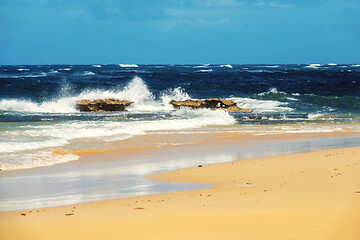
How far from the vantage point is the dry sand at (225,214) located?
4500mm

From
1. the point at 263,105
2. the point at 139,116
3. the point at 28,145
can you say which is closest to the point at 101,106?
the point at 139,116

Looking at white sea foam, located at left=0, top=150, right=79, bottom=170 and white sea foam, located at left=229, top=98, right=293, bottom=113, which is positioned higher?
white sea foam, located at left=0, top=150, right=79, bottom=170

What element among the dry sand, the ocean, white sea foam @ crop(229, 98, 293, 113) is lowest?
white sea foam @ crop(229, 98, 293, 113)

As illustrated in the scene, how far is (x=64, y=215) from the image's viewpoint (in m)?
5.50

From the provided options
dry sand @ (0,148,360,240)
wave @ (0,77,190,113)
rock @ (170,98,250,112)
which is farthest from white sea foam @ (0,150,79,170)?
wave @ (0,77,190,113)

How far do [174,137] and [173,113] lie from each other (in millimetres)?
9456

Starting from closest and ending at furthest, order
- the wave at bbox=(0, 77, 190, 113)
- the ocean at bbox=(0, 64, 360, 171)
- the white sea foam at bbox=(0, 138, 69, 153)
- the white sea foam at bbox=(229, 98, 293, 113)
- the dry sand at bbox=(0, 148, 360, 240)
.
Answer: the dry sand at bbox=(0, 148, 360, 240)
the white sea foam at bbox=(0, 138, 69, 153)
the ocean at bbox=(0, 64, 360, 171)
the wave at bbox=(0, 77, 190, 113)
the white sea foam at bbox=(229, 98, 293, 113)

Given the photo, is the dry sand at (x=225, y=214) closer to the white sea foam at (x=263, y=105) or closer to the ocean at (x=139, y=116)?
the ocean at (x=139, y=116)

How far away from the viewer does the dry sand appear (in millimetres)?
4500

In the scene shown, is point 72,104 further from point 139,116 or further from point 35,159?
point 35,159

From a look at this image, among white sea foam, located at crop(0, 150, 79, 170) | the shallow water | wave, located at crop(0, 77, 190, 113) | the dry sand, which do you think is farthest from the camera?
wave, located at crop(0, 77, 190, 113)

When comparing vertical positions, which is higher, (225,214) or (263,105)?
(225,214)

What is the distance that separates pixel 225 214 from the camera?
16.8ft

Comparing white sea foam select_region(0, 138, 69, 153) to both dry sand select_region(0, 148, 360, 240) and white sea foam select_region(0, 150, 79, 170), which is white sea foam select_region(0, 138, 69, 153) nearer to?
white sea foam select_region(0, 150, 79, 170)
